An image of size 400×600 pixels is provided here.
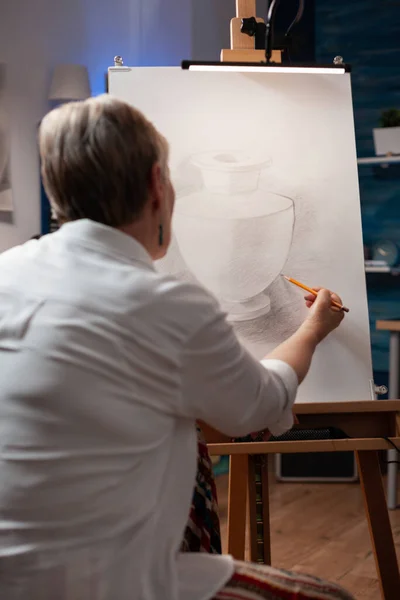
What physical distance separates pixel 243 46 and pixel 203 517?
4.17 ft

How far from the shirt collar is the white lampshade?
7.78 feet

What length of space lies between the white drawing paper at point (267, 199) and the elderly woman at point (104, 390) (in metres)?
0.88

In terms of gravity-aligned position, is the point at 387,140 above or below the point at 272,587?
above

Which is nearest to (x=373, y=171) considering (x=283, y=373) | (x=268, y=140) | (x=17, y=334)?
(x=268, y=140)

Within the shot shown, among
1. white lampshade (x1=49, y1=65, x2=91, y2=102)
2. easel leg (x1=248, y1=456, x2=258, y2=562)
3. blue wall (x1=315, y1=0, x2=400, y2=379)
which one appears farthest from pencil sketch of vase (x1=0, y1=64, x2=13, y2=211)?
blue wall (x1=315, y1=0, x2=400, y2=379)

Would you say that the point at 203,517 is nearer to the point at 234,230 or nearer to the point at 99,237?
the point at 99,237

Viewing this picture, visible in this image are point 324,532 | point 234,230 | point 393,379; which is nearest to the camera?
point 234,230

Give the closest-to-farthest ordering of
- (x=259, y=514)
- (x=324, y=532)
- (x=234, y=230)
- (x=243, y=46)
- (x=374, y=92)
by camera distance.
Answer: (x=259, y=514), (x=234, y=230), (x=243, y=46), (x=324, y=532), (x=374, y=92)

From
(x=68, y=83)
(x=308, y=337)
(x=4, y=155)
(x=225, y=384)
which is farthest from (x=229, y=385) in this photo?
(x=68, y=83)

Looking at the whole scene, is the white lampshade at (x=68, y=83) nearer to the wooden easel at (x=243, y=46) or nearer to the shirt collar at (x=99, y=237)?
the wooden easel at (x=243, y=46)

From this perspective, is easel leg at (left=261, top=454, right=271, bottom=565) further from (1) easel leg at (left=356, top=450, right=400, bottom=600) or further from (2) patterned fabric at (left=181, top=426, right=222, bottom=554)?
(2) patterned fabric at (left=181, top=426, right=222, bottom=554)

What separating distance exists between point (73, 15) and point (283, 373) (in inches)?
109

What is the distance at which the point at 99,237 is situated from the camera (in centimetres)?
100

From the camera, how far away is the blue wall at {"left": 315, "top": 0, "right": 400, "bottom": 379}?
399cm
